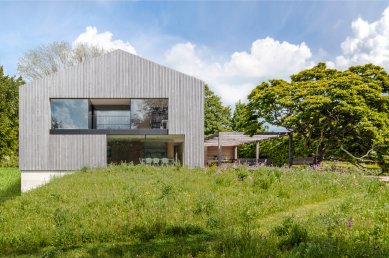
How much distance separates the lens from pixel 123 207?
30.1ft

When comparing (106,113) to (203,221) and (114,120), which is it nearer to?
(114,120)

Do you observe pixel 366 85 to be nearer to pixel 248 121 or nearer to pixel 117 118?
pixel 248 121

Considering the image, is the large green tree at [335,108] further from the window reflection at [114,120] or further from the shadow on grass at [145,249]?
the shadow on grass at [145,249]

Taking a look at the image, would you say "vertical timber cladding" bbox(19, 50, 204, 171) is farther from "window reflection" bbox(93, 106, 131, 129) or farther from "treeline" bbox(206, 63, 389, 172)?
"treeline" bbox(206, 63, 389, 172)

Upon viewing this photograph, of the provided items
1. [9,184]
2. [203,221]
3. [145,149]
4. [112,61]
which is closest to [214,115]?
[145,149]

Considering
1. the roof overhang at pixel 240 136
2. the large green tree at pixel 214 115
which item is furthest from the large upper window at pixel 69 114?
the large green tree at pixel 214 115

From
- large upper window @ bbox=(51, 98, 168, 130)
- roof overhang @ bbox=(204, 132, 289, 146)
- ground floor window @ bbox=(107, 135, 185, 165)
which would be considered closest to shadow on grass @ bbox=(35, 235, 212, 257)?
ground floor window @ bbox=(107, 135, 185, 165)

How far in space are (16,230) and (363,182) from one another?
12.0 meters

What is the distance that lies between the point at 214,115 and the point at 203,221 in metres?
32.6

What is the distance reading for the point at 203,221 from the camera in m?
8.00

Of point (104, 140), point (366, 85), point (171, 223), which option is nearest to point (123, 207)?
point (171, 223)

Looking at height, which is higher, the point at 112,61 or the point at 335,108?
the point at 112,61

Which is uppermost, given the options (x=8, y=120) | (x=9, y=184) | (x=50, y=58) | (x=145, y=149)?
(x=50, y=58)

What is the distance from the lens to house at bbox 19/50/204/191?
2206 cm
